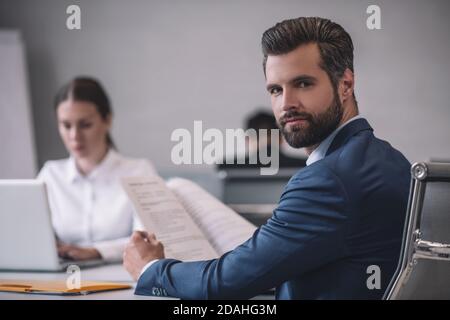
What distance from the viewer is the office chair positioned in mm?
1207

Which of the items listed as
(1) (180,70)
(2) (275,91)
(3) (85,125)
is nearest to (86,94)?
(3) (85,125)

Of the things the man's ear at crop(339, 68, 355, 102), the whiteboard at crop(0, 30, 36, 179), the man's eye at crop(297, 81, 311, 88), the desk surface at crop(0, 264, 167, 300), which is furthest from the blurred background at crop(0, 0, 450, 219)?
the man's eye at crop(297, 81, 311, 88)

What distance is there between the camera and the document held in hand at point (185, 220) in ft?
5.65

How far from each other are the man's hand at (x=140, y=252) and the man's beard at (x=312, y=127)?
0.42m

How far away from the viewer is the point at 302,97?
141 cm

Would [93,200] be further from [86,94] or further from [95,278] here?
[95,278]

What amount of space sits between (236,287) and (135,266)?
34 centimetres

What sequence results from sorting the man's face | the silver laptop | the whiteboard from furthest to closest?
the whiteboard
the silver laptop
the man's face

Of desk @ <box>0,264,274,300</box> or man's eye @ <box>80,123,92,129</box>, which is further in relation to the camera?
man's eye @ <box>80,123,92,129</box>

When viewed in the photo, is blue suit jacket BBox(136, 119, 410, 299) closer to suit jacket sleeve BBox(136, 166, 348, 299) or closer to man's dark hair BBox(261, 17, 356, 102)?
suit jacket sleeve BBox(136, 166, 348, 299)

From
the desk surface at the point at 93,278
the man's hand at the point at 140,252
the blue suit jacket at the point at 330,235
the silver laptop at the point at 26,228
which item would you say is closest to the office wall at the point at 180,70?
the desk surface at the point at 93,278

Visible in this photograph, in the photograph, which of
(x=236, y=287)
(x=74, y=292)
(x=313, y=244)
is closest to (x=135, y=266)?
(x=74, y=292)
